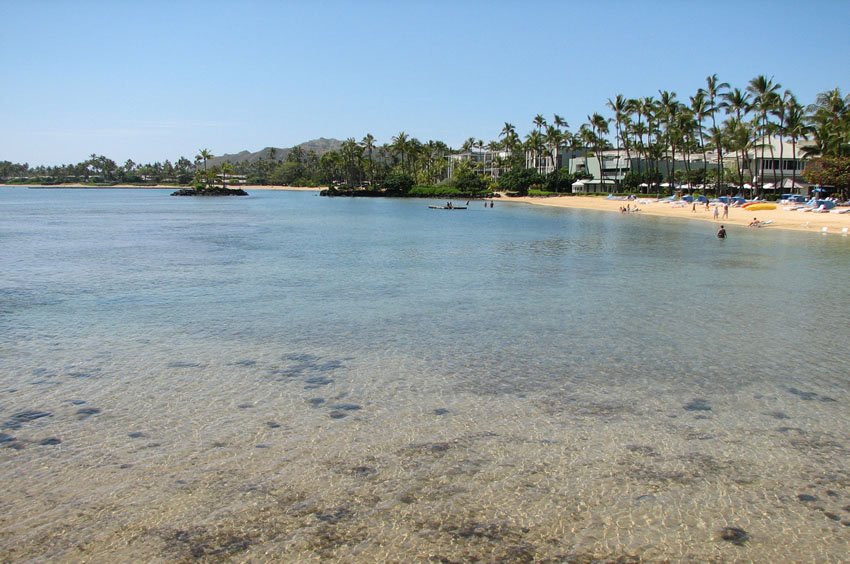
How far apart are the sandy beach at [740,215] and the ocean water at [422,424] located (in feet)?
128

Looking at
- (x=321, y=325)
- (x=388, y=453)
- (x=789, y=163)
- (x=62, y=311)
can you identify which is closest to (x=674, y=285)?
(x=321, y=325)

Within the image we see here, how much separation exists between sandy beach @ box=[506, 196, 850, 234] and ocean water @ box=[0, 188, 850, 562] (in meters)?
39.0

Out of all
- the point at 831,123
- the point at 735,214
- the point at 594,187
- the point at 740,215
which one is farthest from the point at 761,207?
the point at 594,187

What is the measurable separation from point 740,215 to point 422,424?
69.4 meters

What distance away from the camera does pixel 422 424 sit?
10133 mm

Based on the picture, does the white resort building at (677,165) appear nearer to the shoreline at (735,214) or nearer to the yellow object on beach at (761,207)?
the shoreline at (735,214)

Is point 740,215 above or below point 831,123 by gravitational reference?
below

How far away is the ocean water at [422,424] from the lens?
6.99 m

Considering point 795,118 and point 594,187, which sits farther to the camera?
point 594,187

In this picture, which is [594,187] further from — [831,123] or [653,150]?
[831,123]

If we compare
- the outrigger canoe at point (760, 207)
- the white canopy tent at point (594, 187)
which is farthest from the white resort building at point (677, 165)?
the outrigger canoe at point (760, 207)

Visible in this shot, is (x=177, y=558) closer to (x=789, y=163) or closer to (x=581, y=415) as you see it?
(x=581, y=415)

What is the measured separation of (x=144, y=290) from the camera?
23484 millimetres

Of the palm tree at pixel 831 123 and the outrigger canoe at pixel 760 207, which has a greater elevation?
the palm tree at pixel 831 123
